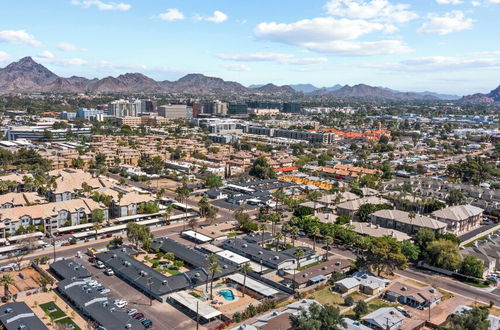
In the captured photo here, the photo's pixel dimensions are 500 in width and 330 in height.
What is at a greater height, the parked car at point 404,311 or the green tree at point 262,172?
the green tree at point 262,172

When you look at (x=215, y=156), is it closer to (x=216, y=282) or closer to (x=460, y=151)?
(x=216, y=282)

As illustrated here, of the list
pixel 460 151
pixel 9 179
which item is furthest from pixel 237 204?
pixel 460 151

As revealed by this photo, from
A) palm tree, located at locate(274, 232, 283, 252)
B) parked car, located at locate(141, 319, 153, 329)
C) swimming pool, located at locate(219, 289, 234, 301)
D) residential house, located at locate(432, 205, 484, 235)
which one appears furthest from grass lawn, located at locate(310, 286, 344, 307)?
residential house, located at locate(432, 205, 484, 235)

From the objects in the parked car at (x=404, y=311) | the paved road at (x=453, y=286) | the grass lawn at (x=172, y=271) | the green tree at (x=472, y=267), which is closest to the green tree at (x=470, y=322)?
the parked car at (x=404, y=311)

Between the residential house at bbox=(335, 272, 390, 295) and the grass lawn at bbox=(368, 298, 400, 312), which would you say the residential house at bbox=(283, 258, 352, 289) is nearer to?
the residential house at bbox=(335, 272, 390, 295)

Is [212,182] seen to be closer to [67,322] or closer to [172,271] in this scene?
[172,271]

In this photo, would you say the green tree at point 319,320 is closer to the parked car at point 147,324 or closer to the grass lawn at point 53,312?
the parked car at point 147,324

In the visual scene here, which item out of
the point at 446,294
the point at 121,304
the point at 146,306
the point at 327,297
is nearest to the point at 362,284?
the point at 327,297
